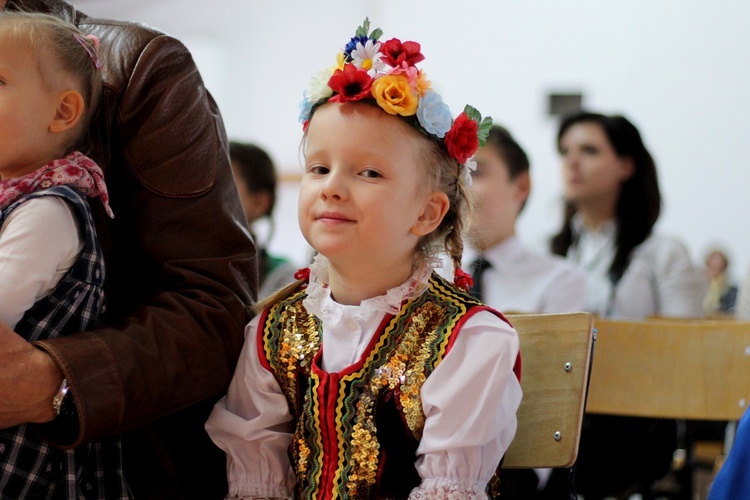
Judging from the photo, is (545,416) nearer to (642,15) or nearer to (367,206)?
(367,206)

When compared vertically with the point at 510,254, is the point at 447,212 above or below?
above

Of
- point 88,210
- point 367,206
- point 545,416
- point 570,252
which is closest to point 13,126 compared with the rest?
point 88,210

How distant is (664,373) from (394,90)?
3.04 ft

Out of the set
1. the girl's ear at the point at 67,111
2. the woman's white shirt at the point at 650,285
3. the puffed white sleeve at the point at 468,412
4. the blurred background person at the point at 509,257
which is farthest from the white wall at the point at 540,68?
the puffed white sleeve at the point at 468,412

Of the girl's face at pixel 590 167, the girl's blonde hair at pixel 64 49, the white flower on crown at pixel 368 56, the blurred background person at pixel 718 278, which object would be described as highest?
the white flower on crown at pixel 368 56

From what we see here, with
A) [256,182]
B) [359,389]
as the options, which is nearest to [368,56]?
[359,389]

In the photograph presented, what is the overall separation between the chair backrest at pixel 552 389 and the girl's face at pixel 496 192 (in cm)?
152

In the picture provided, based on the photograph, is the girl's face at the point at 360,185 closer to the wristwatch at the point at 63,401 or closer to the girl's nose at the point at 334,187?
the girl's nose at the point at 334,187

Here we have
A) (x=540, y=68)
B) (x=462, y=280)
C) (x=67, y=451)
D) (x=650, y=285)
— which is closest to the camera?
(x=67, y=451)

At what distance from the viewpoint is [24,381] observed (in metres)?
1.20

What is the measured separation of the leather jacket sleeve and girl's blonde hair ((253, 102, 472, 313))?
4.1 inches

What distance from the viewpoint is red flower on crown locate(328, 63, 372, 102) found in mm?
1375

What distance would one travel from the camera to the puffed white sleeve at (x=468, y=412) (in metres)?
1.28

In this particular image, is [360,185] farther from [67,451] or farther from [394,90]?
[67,451]
